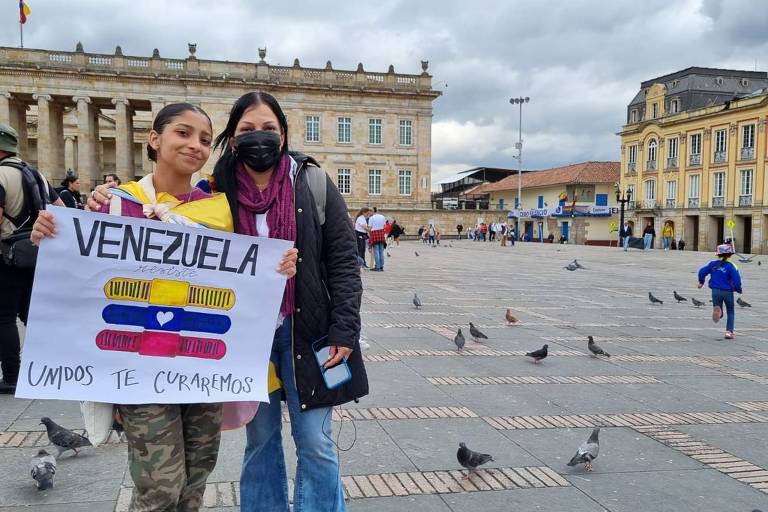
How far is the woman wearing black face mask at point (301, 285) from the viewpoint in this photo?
2650 millimetres

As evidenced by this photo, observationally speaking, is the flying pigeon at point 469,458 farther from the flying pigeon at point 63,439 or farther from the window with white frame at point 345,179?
the window with white frame at point 345,179

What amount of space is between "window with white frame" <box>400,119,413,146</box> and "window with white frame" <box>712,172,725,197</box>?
86.3ft

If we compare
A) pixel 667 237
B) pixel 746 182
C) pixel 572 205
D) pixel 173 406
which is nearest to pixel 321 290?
pixel 173 406

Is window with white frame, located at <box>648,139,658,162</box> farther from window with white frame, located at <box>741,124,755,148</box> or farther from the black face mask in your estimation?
the black face mask

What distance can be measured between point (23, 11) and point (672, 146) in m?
54.6

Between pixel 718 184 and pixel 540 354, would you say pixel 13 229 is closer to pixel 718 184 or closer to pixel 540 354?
pixel 540 354

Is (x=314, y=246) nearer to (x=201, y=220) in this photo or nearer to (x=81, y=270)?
(x=201, y=220)

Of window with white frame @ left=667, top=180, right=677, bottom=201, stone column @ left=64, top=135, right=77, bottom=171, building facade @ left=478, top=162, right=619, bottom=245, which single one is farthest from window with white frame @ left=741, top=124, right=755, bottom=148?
stone column @ left=64, top=135, right=77, bottom=171

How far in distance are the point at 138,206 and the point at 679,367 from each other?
6846 millimetres

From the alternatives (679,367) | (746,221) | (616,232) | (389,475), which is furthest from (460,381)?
(616,232)

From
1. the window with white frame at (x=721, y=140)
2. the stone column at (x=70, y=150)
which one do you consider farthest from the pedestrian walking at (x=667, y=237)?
the stone column at (x=70, y=150)

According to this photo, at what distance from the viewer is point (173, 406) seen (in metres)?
2.41

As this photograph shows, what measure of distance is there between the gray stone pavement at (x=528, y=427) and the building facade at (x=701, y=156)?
41.1 meters

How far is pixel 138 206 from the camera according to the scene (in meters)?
2.53
